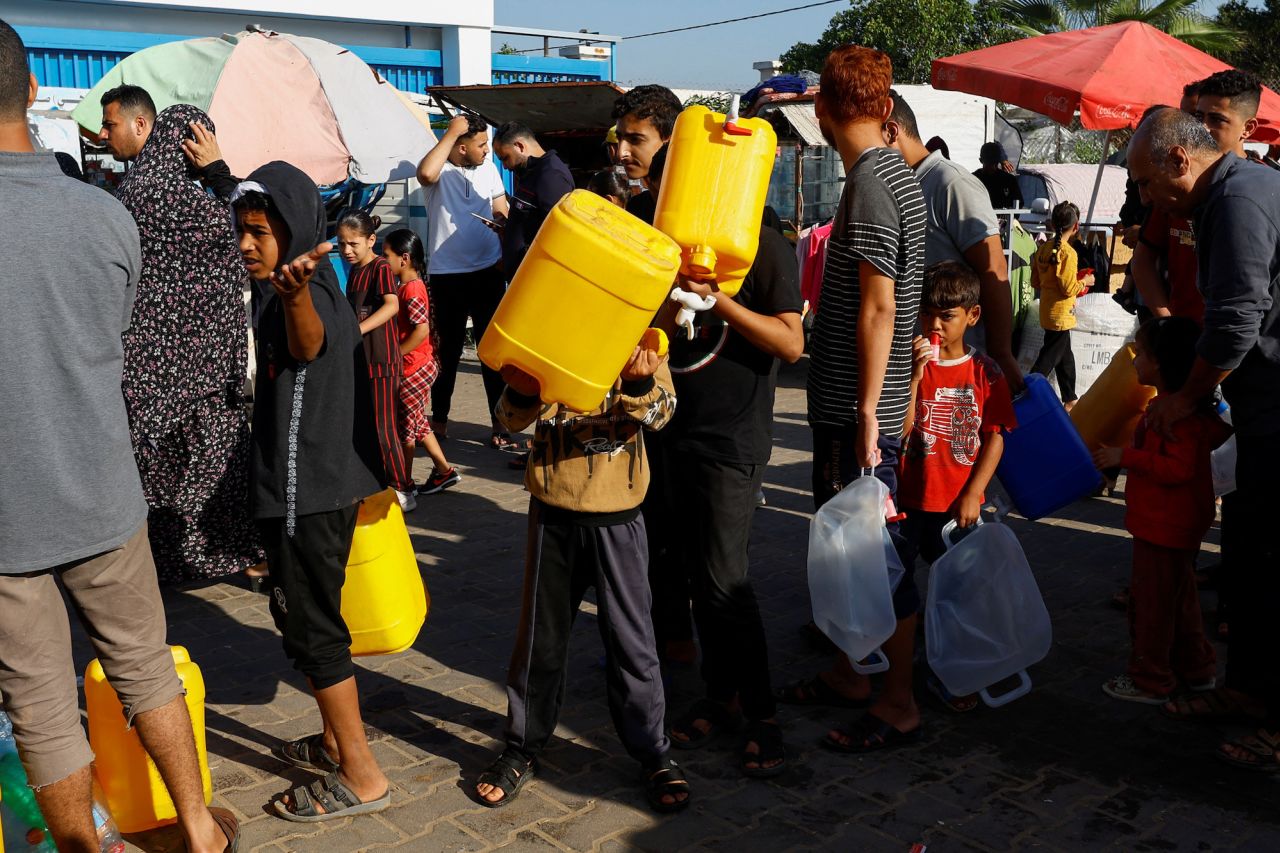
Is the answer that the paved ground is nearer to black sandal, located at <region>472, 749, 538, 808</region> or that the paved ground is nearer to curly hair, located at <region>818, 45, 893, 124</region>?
black sandal, located at <region>472, 749, 538, 808</region>

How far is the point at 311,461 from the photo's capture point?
11.2 ft

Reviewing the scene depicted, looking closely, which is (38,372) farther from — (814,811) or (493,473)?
(493,473)

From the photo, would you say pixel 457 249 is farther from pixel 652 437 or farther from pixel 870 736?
pixel 870 736

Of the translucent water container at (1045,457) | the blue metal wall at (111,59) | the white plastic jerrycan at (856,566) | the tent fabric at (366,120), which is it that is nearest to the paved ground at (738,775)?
the white plastic jerrycan at (856,566)

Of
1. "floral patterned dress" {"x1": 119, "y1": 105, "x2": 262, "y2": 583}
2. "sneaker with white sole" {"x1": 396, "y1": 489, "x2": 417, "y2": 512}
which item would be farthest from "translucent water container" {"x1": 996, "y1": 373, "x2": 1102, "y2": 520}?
"sneaker with white sole" {"x1": 396, "y1": 489, "x2": 417, "y2": 512}

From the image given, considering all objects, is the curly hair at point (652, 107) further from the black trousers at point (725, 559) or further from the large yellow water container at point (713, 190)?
the black trousers at point (725, 559)

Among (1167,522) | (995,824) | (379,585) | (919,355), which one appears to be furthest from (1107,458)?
(379,585)

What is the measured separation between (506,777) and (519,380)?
131 cm

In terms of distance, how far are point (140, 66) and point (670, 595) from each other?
7.99 m

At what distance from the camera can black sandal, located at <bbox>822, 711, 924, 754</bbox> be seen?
13.0 ft

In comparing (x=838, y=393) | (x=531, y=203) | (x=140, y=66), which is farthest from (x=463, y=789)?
(x=140, y=66)

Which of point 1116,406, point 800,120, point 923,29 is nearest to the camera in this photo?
point 1116,406

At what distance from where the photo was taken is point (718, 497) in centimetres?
377

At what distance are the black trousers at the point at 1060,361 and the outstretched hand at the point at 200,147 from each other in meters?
5.80
